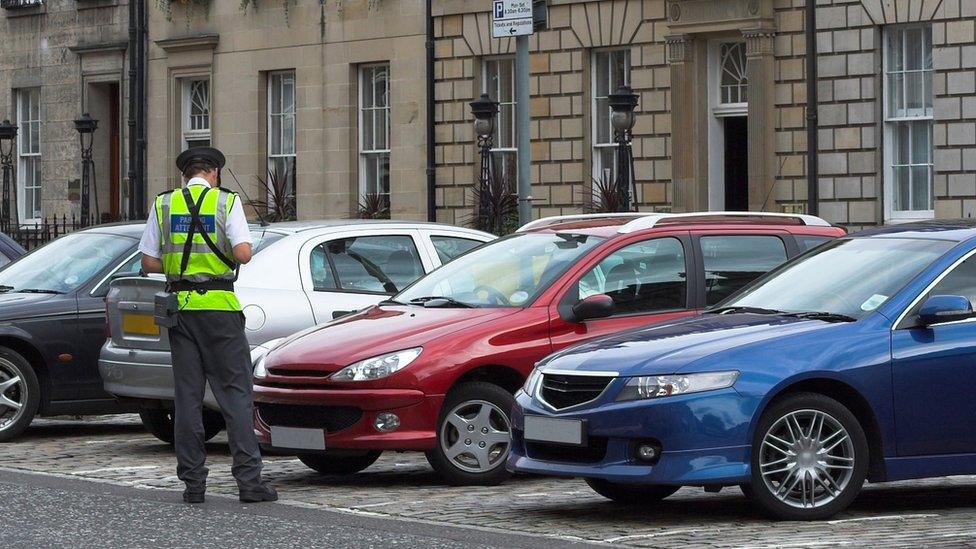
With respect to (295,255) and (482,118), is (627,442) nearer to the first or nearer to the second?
(295,255)

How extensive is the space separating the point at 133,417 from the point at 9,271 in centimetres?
199

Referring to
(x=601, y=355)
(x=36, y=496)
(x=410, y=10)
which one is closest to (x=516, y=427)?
(x=601, y=355)

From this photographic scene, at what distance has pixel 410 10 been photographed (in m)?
Answer: 32.4

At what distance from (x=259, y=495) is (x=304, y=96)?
76.7 feet

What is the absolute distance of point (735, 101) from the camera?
28250 mm

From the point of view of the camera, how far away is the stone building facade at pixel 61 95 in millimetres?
38344

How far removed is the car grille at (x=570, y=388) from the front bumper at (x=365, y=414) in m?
1.26

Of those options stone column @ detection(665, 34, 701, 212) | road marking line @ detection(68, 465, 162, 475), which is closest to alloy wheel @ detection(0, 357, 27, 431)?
road marking line @ detection(68, 465, 162, 475)

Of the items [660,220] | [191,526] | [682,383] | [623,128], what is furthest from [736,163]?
[191,526]

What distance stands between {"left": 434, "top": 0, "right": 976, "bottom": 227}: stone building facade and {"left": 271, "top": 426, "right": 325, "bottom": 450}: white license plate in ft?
49.2

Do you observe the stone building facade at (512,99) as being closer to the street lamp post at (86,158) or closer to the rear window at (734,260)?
the street lamp post at (86,158)

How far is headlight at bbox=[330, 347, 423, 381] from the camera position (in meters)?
11.8

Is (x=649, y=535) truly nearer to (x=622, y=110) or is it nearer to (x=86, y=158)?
(x=622, y=110)

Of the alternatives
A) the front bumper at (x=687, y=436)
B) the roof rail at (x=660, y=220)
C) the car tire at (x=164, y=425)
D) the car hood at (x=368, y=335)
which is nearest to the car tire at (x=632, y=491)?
the front bumper at (x=687, y=436)
